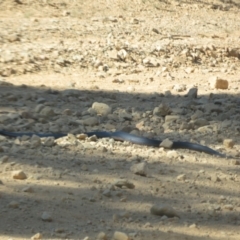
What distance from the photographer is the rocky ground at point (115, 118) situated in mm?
3965

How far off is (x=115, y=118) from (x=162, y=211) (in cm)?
236

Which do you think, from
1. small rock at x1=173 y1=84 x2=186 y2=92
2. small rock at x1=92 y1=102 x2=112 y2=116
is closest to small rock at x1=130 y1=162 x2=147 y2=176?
small rock at x1=92 y1=102 x2=112 y2=116

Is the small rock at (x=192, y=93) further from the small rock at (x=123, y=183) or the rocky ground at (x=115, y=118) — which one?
the small rock at (x=123, y=183)

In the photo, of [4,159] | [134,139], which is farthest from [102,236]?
[134,139]

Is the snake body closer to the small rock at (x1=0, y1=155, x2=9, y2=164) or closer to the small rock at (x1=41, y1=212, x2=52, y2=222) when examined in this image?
the small rock at (x1=0, y1=155, x2=9, y2=164)

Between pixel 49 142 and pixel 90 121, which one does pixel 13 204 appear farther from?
pixel 90 121

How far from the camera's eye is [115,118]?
6.29 meters

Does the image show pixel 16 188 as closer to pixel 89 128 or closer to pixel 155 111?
pixel 89 128

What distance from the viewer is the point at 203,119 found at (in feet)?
20.3

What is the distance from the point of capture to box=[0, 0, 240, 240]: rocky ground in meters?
3.96

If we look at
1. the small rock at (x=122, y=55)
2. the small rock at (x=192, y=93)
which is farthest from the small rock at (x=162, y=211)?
the small rock at (x=122, y=55)

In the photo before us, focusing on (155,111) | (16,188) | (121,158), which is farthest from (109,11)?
(16,188)

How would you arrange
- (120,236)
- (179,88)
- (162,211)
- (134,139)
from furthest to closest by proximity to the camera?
(179,88)
(134,139)
(162,211)
(120,236)

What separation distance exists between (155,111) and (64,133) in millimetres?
1115
